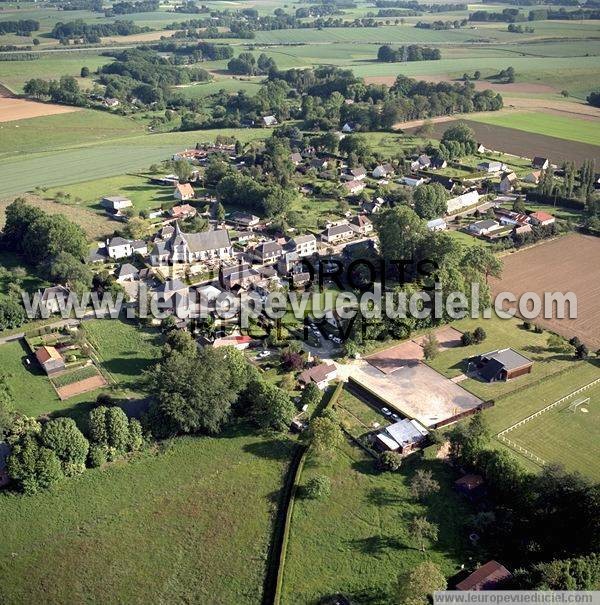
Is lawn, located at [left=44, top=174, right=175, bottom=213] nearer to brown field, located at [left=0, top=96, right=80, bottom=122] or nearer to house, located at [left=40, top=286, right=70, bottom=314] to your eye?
house, located at [left=40, top=286, right=70, bottom=314]

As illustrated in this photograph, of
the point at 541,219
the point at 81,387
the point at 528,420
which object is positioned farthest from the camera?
the point at 541,219

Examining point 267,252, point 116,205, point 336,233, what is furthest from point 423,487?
point 116,205

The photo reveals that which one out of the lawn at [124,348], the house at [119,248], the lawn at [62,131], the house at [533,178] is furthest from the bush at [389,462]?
the lawn at [62,131]

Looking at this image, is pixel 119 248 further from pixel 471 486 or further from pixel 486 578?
pixel 486 578

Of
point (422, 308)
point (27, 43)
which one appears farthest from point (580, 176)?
point (27, 43)

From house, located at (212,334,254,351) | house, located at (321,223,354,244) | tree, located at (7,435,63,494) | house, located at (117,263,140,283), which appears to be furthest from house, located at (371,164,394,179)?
tree, located at (7,435,63,494)
